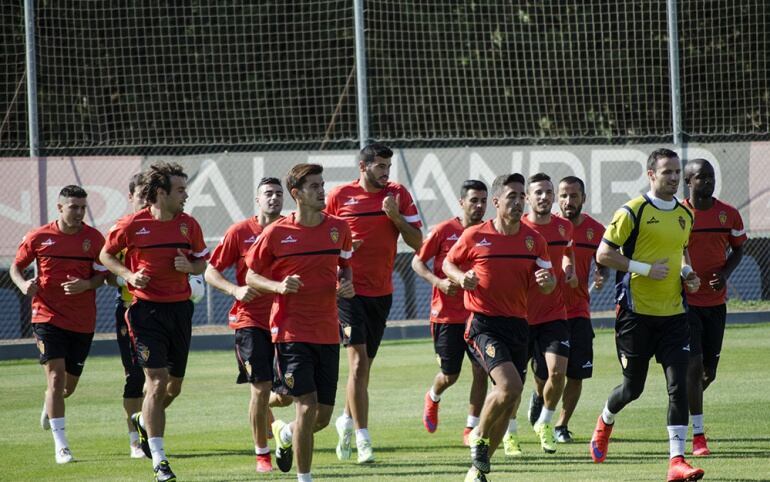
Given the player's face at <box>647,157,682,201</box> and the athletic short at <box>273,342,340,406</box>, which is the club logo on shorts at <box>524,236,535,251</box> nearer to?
the player's face at <box>647,157,682,201</box>

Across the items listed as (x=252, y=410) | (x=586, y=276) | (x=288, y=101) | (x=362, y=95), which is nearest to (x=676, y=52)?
(x=362, y=95)

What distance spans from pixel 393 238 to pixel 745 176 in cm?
1246

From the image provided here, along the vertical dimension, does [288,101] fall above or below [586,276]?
above

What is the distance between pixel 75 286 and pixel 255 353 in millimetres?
2105

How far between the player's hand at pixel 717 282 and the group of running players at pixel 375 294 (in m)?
0.02

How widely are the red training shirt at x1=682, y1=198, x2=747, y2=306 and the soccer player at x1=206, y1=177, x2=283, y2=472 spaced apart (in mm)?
3538

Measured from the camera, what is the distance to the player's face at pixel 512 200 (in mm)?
9008

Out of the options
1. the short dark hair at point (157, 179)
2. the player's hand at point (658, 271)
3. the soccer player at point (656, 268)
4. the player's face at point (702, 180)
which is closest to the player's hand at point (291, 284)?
the short dark hair at point (157, 179)

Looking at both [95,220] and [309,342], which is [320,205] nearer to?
[309,342]

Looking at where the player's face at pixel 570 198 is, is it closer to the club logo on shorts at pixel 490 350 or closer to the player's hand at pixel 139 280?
the club logo on shorts at pixel 490 350

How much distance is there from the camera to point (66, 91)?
25234 mm

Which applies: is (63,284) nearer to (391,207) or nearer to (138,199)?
(138,199)

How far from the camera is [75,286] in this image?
11195 mm

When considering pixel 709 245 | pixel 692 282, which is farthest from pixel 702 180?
pixel 692 282
